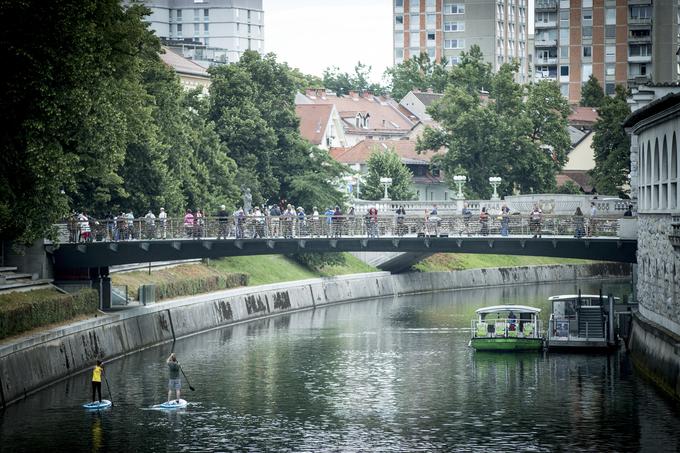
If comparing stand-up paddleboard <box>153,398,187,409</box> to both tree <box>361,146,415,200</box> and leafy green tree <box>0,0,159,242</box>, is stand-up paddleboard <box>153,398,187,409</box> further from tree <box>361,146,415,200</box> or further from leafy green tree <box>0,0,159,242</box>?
tree <box>361,146,415,200</box>

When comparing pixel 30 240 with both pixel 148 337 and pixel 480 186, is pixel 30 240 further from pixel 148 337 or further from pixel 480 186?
pixel 480 186

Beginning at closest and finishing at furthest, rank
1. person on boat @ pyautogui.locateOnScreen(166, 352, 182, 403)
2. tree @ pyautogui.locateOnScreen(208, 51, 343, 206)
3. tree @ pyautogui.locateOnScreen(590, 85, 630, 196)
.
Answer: person on boat @ pyautogui.locateOnScreen(166, 352, 182, 403) → tree @ pyautogui.locateOnScreen(208, 51, 343, 206) → tree @ pyautogui.locateOnScreen(590, 85, 630, 196)

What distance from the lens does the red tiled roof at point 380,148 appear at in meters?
178

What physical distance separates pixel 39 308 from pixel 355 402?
16.6 metres

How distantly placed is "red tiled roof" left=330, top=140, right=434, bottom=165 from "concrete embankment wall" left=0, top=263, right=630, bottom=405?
1393 inches

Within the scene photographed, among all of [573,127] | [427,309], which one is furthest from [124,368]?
[573,127]

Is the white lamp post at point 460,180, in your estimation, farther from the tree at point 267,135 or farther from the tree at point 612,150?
the tree at point 612,150

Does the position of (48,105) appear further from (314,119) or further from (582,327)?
(314,119)

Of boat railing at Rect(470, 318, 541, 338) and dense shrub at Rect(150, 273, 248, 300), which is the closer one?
boat railing at Rect(470, 318, 541, 338)

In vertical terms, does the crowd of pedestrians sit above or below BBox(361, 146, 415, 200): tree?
below

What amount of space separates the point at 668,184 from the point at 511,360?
647 inches

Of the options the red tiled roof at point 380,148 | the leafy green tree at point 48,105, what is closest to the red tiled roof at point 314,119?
the red tiled roof at point 380,148

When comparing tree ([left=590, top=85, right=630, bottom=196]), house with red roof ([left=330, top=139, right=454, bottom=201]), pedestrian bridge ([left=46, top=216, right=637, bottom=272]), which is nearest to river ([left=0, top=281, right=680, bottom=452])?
pedestrian bridge ([left=46, top=216, right=637, bottom=272])

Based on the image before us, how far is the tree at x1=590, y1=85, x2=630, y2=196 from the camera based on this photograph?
138 m
